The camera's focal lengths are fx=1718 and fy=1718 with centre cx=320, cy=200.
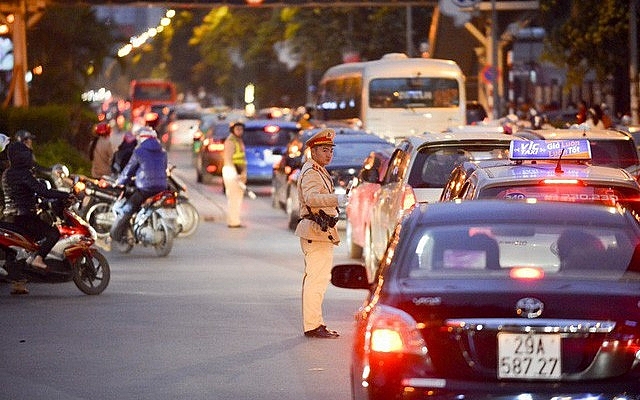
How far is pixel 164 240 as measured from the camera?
71.2 ft

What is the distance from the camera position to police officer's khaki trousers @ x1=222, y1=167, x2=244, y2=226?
26391 mm

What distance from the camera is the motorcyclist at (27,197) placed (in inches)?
657

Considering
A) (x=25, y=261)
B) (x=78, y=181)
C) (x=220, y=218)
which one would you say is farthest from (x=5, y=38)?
(x=25, y=261)

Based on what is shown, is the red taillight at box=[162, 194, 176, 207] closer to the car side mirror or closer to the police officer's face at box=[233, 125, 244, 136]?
the police officer's face at box=[233, 125, 244, 136]

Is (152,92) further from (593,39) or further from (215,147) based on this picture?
(215,147)

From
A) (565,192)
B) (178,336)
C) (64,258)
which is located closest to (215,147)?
(64,258)

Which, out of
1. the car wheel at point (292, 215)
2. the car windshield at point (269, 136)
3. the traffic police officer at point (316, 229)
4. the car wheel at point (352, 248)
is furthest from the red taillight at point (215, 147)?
the traffic police officer at point (316, 229)

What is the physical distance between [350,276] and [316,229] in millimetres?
3947

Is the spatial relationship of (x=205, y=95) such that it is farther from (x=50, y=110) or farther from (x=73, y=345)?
(x=73, y=345)

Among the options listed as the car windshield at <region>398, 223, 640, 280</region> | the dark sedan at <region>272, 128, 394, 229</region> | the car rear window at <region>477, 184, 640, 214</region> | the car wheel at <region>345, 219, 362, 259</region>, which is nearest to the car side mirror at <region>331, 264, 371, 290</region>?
the car windshield at <region>398, 223, 640, 280</region>

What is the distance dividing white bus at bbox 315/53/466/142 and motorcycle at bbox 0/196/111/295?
73.6ft

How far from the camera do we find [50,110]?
32406mm

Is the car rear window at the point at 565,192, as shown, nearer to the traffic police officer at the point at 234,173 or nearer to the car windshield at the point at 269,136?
the traffic police officer at the point at 234,173

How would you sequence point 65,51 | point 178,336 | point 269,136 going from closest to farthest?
point 178,336, point 269,136, point 65,51
